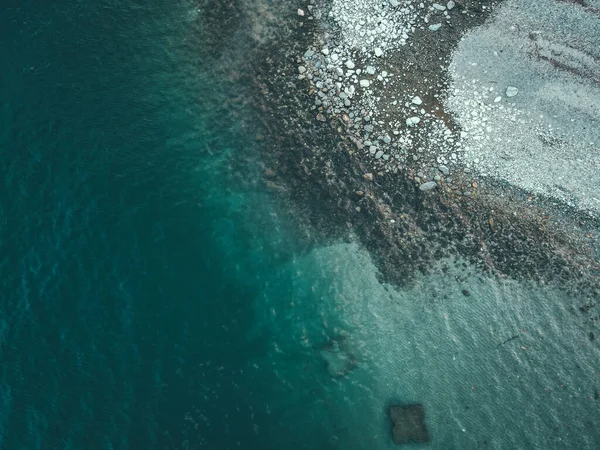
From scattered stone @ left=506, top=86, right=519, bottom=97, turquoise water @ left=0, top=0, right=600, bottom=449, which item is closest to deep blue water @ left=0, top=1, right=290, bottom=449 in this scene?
turquoise water @ left=0, top=0, right=600, bottom=449

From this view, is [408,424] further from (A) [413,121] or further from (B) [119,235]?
(B) [119,235]

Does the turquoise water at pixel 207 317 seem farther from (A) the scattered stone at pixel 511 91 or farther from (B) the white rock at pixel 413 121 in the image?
(A) the scattered stone at pixel 511 91

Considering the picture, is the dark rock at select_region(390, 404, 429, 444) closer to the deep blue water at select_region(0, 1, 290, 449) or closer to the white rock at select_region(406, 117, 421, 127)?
the deep blue water at select_region(0, 1, 290, 449)

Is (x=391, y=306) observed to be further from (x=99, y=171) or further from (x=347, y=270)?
(x=99, y=171)

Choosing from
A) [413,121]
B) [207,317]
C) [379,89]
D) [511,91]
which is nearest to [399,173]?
[413,121]

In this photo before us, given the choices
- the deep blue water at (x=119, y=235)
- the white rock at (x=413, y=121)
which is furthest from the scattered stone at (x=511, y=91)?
the deep blue water at (x=119, y=235)

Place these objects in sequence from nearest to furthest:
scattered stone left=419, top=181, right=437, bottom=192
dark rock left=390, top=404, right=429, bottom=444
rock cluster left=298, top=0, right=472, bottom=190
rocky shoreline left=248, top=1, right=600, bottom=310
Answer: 1. dark rock left=390, top=404, right=429, bottom=444
2. rocky shoreline left=248, top=1, right=600, bottom=310
3. scattered stone left=419, top=181, right=437, bottom=192
4. rock cluster left=298, top=0, right=472, bottom=190
